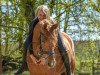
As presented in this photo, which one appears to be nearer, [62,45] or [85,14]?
[62,45]

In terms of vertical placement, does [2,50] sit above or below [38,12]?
below

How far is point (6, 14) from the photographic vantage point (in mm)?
9672

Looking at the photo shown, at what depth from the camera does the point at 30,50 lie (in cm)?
434

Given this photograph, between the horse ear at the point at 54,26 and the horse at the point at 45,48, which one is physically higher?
the horse ear at the point at 54,26

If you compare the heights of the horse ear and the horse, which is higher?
the horse ear

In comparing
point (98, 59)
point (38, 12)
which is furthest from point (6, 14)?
point (38, 12)

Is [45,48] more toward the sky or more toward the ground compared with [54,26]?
more toward the ground

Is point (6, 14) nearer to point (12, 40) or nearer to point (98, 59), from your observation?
point (12, 40)

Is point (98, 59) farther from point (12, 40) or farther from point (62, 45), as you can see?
point (62, 45)

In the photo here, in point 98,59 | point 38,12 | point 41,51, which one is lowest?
point 98,59

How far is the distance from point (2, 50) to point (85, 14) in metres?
2.83

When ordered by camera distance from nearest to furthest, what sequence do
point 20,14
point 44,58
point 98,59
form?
point 44,58, point 20,14, point 98,59

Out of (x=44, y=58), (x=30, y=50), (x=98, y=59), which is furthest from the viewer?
(x=98, y=59)

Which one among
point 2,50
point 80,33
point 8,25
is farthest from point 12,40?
point 80,33
